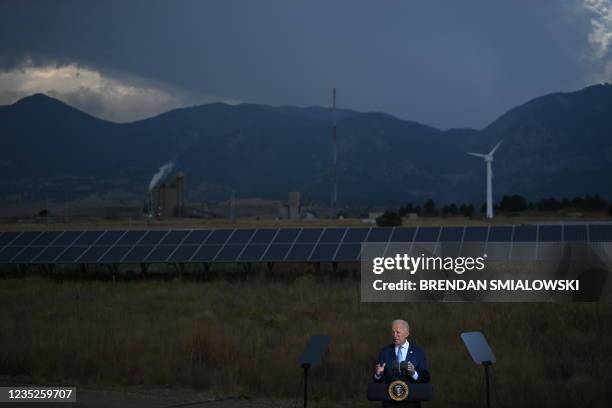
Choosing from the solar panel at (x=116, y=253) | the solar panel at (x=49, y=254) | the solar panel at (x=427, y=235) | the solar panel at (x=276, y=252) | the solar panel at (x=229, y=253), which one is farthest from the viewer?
the solar panel at (x=49, y=254)

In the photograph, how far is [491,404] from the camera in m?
15.5

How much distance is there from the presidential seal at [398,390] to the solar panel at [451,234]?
95.8 ft

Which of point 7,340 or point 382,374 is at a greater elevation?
point 382,374

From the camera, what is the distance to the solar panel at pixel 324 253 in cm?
Result: 3709

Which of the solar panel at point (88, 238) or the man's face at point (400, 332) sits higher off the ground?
the man's face at point (400, 332)

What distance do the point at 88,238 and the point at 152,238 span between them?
3.62 meters

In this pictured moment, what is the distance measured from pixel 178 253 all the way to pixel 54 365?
20978 millimetres

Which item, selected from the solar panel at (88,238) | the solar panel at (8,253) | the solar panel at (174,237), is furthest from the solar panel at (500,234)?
the solar panel at (8,253)

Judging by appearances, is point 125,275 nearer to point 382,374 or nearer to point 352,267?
point 352,267

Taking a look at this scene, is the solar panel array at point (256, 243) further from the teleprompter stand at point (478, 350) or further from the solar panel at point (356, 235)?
the teleprompter stand at point (478, 350)

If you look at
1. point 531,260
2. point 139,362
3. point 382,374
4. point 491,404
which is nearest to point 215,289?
point 531,260

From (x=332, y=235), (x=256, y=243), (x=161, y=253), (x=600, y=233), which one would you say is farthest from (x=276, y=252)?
(x=600, y=233)

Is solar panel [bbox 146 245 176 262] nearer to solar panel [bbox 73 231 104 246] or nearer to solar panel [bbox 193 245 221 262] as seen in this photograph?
solar panel [bbox 193 245 221 262]

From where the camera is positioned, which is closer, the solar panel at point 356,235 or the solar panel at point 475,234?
the solar panel at point 475,234
